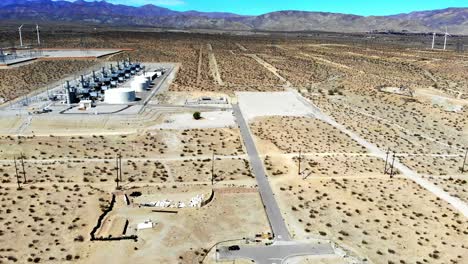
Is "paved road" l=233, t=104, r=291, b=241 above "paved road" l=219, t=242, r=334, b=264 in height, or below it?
above

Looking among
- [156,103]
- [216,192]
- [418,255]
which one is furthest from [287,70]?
[418,255]

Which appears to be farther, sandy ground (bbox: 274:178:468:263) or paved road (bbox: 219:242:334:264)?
sandy ground (bbox: 274:178:468:263)

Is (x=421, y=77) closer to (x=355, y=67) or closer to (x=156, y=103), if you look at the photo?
(x=355, y=67)

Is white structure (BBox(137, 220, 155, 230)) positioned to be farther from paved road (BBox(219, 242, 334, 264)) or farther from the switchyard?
the switchyard

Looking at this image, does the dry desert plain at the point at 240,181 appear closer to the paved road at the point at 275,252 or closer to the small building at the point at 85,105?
the paved road at the point at 275,252

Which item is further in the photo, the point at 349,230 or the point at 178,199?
the point at 178,199

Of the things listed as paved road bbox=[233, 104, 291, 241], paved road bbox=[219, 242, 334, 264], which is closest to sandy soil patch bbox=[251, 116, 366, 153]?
paved road bbox=[233, 104, 291, 241]
